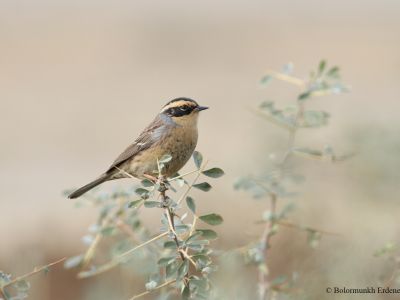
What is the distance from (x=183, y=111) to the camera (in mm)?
6152

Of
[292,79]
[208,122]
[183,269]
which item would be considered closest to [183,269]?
[183,269]

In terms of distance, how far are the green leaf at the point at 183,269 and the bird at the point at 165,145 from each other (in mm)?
2337

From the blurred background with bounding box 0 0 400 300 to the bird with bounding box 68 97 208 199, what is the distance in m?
0.41

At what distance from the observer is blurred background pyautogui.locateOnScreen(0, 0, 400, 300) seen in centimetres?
528

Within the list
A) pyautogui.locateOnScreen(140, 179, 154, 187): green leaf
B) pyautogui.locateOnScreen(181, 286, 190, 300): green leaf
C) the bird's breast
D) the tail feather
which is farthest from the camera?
the tail feather

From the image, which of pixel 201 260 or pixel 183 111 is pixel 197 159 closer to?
pixel 201 260

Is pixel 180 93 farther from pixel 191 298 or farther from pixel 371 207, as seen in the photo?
pixel 191 298

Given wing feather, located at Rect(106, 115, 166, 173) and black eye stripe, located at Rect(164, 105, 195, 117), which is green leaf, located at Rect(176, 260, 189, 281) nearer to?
wing feather, located at Rect(106, 115, 166, 173)

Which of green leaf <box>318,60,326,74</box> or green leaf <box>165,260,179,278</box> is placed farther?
green leaf <box>318,60,326,74</box>

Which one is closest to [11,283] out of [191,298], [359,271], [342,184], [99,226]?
[191,298]

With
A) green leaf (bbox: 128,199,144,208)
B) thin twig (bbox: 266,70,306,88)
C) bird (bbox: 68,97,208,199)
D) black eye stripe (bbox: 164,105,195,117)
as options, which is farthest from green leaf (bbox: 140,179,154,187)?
black eye stripe (bbox: 164,105,195,117)

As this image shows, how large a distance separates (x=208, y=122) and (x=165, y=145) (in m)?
8.79

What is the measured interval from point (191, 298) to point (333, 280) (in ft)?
3.64

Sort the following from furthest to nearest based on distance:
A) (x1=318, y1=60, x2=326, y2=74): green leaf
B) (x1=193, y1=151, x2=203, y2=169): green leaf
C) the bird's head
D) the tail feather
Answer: the bird's head
the tail feather
(x1=318, y1=60, x2=326, y2=74): green leaf
(x1=193, y1=151, x2=203, y2=169): green leaf
